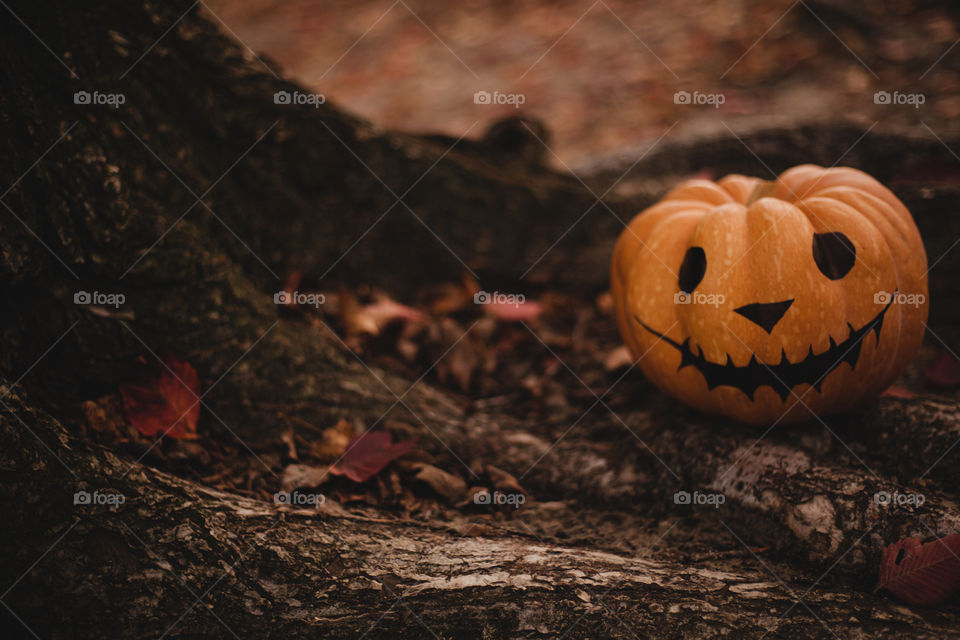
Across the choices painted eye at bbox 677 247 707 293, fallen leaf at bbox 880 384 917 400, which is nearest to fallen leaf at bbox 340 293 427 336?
painted eye at bbox 677 247 707 293

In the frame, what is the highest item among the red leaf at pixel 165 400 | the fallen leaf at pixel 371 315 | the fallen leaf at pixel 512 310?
the fallen leaf at pixel 512 310

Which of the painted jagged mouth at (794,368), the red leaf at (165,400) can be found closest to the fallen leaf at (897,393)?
the painted jagged mouth at (794,368)

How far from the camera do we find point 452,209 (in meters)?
3.14

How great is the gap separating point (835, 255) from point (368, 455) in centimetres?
156

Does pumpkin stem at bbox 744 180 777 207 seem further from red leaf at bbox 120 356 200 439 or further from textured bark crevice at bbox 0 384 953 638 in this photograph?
red leaf at bbox 120 356 200 439

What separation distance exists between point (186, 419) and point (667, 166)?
306cm

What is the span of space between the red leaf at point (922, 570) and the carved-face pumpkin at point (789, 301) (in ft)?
1.76

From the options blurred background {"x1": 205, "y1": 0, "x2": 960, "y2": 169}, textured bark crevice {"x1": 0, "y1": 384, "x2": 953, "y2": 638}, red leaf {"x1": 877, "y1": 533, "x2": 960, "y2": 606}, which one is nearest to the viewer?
textured bark crevice {"x1": 0, "y1": 384, "x2": 953, "y2": 638}

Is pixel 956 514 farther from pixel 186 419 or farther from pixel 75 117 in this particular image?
pixel 75 117

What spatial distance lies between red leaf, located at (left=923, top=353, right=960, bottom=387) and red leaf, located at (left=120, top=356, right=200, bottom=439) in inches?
102

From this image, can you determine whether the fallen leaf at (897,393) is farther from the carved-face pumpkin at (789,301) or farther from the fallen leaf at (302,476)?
the fallen leaf at (302,476)

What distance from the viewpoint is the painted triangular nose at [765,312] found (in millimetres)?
1921

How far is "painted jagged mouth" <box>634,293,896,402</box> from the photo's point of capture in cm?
192

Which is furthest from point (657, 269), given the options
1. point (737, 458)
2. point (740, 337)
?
point (737, 458)
